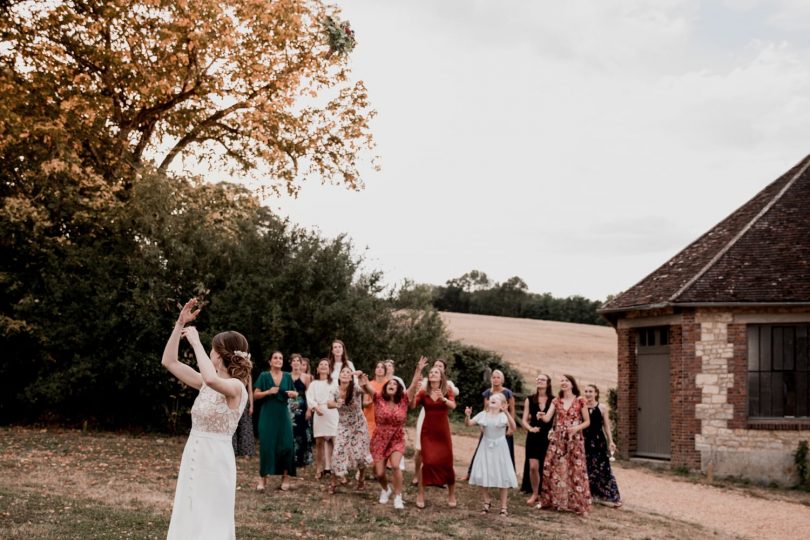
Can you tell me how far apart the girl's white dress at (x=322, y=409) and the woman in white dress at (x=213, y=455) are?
22.9 ft

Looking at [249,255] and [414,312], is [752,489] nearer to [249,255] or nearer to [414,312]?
[414,312]

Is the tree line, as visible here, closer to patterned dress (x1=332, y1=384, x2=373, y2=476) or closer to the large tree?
the large tree

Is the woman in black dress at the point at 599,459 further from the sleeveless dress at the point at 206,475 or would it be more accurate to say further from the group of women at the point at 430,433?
the sleeveless dress at the point at 206,475

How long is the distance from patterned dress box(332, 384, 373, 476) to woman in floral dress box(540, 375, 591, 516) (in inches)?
99.3

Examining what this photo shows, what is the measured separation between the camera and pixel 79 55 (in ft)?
65.0

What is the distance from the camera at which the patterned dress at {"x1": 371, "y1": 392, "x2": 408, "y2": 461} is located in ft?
37.5

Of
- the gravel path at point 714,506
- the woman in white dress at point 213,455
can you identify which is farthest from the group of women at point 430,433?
the woman in white dress at point 213,455

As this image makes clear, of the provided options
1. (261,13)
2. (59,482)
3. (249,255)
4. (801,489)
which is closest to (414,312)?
(249,255)

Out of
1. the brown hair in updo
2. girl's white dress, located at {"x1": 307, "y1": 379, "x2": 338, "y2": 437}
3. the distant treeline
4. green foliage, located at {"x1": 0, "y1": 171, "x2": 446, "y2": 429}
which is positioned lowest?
girl's white dress, located at {"x1": 307, "y1": 379, "x2": 338, "y2": 437}

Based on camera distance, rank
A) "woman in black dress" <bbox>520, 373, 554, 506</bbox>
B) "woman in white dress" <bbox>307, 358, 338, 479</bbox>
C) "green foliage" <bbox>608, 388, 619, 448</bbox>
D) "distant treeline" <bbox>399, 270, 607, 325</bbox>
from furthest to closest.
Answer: "distant treeline" <bbox>399, 270, 607, 325</bbox> < "green foliage" <bbox>608, 388, 619, 448</bbox> < "woman in white dress" <bbox>307, 358, 338, 479</bbox> < "woman in black dress" <bbox>520, 373, 554, 506</bbox>

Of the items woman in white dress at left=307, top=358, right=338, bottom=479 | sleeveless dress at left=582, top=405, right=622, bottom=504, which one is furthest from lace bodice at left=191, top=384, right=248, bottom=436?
A: sleeveless dress at left=582, top=405, right=622, bottom=504

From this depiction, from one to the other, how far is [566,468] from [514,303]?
67.9 meters

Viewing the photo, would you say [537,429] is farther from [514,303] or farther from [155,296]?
[514,303]

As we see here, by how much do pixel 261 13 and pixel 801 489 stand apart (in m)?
14.9
